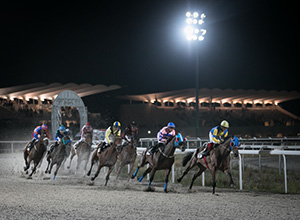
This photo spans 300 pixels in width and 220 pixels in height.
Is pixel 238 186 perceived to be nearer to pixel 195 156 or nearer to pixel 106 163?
pixel 195 156

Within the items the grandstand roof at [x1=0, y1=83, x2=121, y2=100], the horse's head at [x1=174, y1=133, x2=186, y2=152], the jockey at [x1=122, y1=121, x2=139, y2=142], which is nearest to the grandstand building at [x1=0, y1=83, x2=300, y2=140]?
the grandstand roof at [x1=0, y1=83, x2=121, y2=100]

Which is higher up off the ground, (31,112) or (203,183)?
(31,112)

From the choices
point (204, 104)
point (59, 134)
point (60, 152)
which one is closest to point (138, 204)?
point (60, 152)

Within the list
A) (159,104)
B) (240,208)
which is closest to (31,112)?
(159,104)

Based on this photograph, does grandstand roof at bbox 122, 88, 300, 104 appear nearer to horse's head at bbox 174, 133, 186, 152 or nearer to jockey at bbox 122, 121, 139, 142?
jockey at bbox 122, 121, 139, 142

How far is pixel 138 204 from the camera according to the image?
6.21 metres

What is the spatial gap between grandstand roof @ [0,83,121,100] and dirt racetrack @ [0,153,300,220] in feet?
90.9

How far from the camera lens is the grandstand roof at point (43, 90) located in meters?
34.6

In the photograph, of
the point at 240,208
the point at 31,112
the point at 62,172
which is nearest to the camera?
the point at 240,208

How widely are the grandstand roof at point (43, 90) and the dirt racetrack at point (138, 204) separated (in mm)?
27703

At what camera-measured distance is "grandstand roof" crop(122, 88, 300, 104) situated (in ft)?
135

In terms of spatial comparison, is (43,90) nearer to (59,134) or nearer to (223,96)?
(223,96)

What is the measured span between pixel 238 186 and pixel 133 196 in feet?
9.50

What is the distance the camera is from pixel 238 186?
8.87 m
